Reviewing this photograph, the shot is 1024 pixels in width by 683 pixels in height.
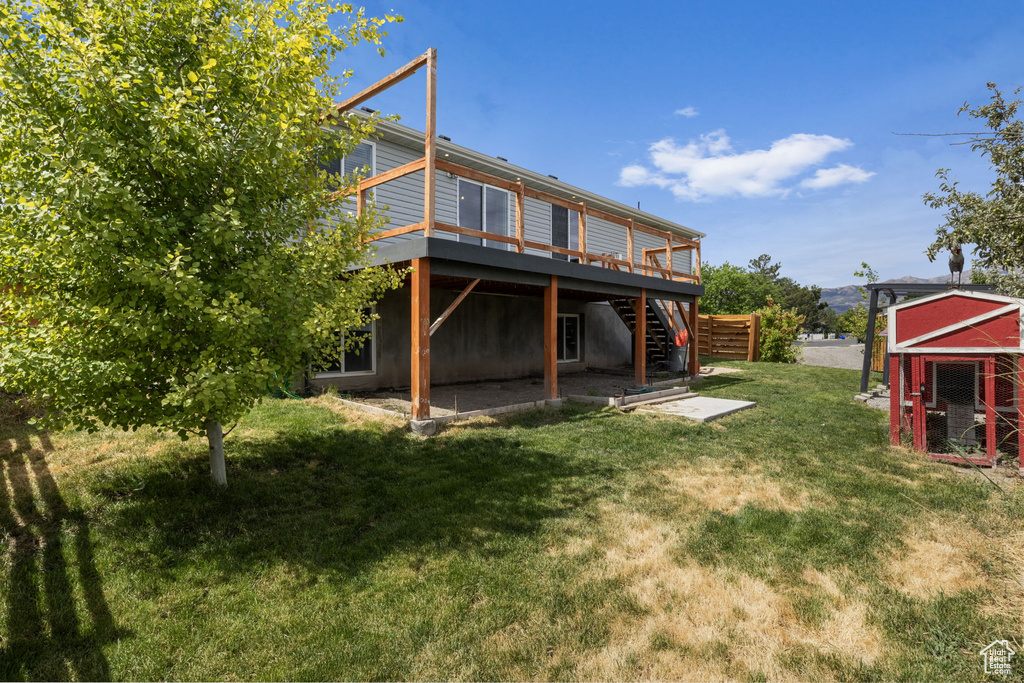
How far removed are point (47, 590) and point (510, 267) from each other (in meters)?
6.81

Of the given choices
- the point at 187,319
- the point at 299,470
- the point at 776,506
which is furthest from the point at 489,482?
the point at 187,319

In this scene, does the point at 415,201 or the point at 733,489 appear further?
the point at 415,201

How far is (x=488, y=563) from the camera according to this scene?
367cm

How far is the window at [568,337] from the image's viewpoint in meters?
16.1

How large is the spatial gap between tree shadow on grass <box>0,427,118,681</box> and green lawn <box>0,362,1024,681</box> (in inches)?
0.6

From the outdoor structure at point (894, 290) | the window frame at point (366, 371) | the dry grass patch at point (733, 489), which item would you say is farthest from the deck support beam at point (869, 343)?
the window frame at point (366, 371)

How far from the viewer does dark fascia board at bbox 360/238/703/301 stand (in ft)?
24.1

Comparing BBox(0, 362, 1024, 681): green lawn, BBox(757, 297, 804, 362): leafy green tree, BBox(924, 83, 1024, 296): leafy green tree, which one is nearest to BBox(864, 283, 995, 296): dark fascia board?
BBox(924, 83, 1024, 296): leafy green tree

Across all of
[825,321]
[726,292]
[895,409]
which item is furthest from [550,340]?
[825,321]

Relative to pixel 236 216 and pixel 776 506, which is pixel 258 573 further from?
pixel 776 506

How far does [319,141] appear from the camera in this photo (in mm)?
4801

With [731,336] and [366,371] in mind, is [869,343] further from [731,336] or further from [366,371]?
[366,371]

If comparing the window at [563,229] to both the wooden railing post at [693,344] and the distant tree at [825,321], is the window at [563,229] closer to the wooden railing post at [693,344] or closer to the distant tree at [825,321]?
the wooden railing post at [693,344]

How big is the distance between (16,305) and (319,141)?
2.84 metres
